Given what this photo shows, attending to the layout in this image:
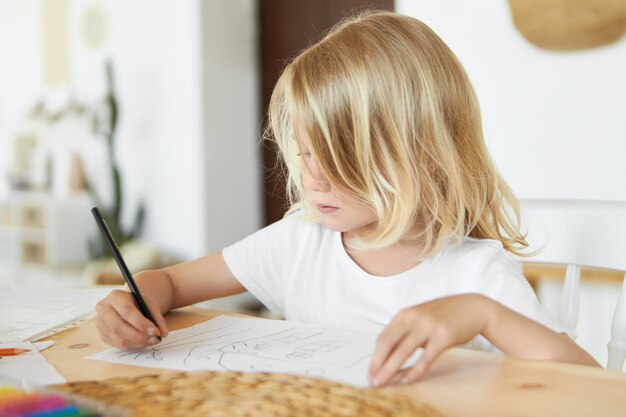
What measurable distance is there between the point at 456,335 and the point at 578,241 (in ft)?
1.43

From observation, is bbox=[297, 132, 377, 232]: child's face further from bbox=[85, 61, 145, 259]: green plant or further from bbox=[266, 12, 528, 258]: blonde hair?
bbox=[85, 61, 145, 259]: green plant

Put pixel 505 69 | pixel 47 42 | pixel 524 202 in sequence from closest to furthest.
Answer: pixel 524 202, pixel 505 69, pixel 47 42

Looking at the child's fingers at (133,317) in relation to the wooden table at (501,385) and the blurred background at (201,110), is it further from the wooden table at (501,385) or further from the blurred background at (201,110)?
the blurred background at (201,110)

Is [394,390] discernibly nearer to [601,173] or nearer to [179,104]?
[601,173]

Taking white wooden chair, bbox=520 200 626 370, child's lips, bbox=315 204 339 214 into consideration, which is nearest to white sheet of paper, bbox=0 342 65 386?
child's lips, bbox=315 204 339 214

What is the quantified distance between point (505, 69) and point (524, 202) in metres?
0.89

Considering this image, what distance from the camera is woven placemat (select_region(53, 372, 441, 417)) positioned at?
0.46 m

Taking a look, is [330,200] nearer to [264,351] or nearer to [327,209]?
[327,209]

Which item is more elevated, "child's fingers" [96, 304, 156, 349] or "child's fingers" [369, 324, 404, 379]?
"child's fingers" [369, 324, 404, 379]

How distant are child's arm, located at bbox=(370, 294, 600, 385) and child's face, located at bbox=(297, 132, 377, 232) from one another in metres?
0.28

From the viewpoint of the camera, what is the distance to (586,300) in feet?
5.40

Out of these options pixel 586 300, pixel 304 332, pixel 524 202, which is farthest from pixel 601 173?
pixel 304 332

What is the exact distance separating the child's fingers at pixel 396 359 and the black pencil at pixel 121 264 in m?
0.24

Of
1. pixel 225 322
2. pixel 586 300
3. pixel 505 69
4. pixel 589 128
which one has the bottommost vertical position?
pixel 586 300
